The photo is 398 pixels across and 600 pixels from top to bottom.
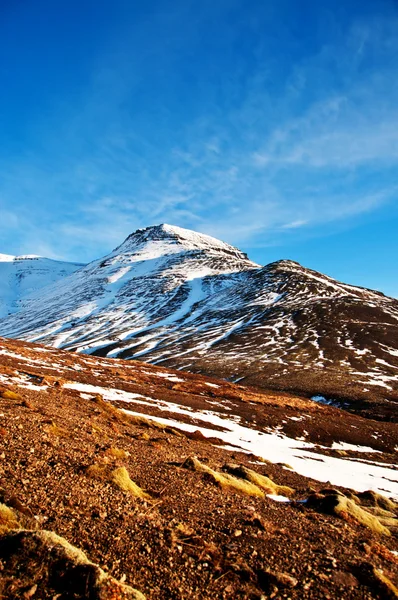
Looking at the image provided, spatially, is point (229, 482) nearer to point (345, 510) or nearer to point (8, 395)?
point (345, 510)

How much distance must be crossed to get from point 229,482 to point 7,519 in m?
10.9

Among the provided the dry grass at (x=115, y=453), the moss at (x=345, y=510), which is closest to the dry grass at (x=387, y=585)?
the moss at (x=345, y=510)

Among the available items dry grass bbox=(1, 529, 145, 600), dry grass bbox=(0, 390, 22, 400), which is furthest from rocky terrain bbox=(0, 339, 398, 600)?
dry grass bbox=(0, 390, 22, 400)

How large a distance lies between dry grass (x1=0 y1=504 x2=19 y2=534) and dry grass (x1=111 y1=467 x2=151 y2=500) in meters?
4.32

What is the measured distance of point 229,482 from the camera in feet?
55.1

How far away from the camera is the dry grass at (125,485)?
12.5 m

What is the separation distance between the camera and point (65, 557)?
7270mm

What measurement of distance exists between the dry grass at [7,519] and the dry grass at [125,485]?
4322mm

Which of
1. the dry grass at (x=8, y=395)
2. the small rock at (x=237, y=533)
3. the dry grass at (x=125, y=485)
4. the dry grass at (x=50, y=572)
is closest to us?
the dry grass at (x=50, y=572)

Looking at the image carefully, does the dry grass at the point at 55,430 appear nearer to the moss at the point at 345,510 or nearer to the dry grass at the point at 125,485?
the dry grass at the point at 125,485

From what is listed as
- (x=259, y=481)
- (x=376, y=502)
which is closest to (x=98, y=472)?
(x=259, y=481)

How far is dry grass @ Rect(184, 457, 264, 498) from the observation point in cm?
1633

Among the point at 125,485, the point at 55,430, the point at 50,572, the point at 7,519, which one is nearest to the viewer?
the point at 50,572

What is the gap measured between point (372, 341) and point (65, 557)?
154 meters
